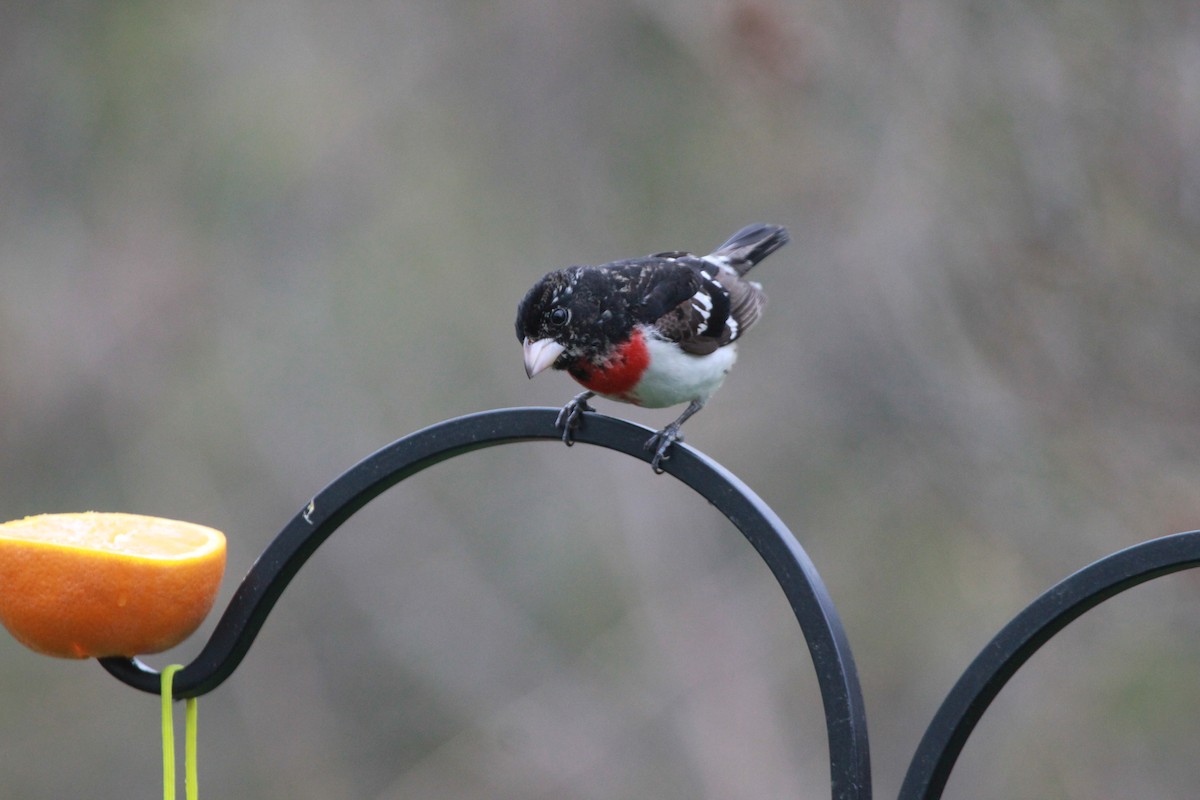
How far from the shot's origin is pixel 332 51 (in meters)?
6.53

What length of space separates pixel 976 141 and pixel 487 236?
344 cm

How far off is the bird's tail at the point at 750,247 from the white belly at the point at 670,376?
548 millimetres

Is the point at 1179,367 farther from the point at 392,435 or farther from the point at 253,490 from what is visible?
the point at 253,490

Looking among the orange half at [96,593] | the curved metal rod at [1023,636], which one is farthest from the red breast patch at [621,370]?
the curved metal rod at [1023,636]

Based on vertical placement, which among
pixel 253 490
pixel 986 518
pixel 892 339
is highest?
pixel 892 339

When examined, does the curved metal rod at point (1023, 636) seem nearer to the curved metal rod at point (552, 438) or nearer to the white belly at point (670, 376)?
the curved metal rod at point (552, 438)

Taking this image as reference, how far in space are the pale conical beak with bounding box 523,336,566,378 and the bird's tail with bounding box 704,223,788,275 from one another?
801mm

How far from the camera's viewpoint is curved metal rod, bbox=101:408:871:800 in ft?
4.81

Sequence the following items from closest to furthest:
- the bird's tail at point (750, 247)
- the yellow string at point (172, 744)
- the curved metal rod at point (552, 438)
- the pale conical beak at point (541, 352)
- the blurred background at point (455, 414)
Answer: the curved metal rod at point (552, 438) → the yellow string at point (172, 744) → the pale conical beak at point (541, 352) → the bird's tail at point (750, 247) → the blurred background at point (455, 414)

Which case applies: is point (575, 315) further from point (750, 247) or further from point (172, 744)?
point (172, 744)

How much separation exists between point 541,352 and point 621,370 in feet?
0.58

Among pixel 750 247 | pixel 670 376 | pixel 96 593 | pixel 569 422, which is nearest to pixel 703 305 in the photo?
pixel 670 376

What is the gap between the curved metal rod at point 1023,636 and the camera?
132 centimetres

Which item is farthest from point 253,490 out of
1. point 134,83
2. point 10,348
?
point 134,83
